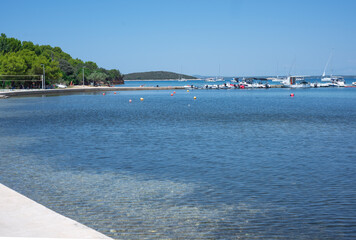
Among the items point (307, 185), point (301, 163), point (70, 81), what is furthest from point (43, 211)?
point (70, 81)

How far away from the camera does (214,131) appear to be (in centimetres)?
3538

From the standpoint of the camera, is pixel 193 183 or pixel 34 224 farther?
pixel 193 183

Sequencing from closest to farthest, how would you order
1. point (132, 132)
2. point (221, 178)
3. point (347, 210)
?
point (347, 210), point (221, 178), point (132, 132)

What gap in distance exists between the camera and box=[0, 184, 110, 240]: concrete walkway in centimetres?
866

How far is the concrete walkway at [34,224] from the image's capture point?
28.4 feet

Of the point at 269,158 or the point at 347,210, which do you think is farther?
the point at 269,158

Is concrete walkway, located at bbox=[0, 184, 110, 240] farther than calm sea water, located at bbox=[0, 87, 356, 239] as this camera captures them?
No

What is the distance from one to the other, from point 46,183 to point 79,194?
91.4 inches

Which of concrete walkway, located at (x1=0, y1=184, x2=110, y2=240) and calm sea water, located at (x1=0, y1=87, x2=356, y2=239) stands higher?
concrete walkway, located at (x1=0, y1=184, x2=110, y2=240)

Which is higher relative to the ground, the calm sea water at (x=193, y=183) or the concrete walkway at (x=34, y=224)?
the concrete walkway at (x=34, y=224)

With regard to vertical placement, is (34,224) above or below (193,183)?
above

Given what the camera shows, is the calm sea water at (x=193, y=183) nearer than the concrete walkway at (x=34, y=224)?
No

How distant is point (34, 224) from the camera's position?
9359 mm

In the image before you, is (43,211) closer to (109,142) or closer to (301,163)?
(301,163)
